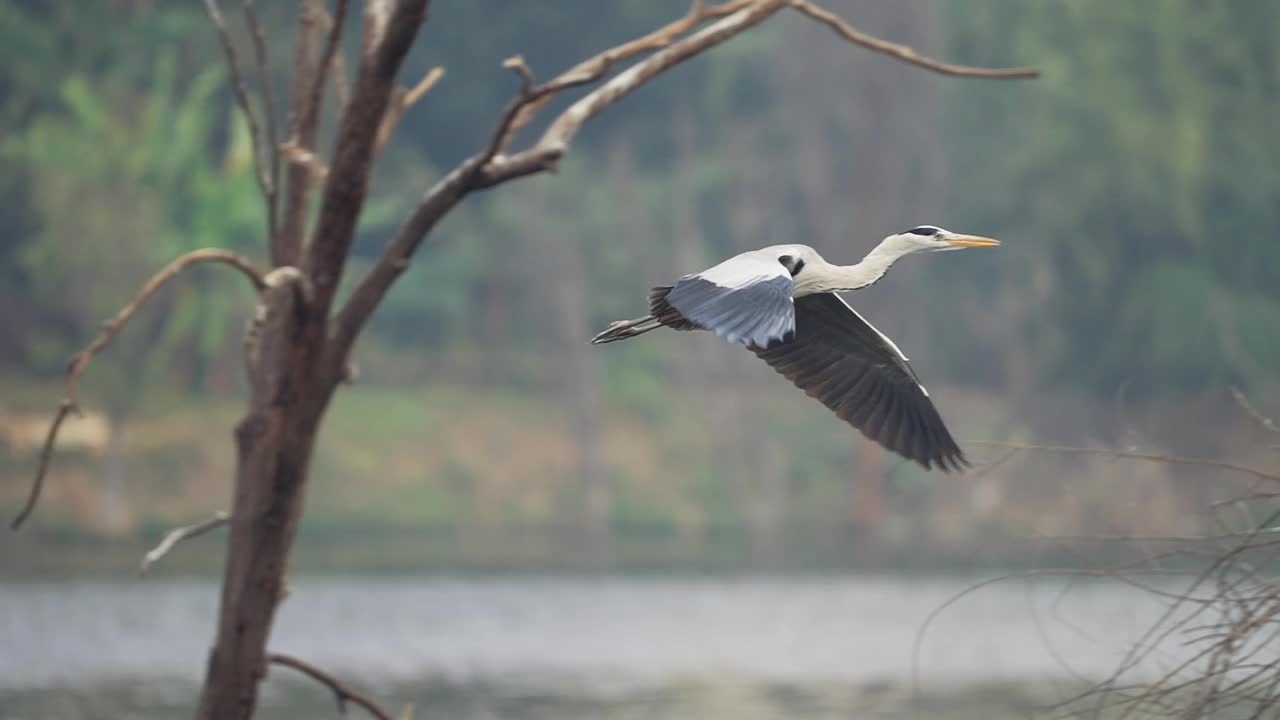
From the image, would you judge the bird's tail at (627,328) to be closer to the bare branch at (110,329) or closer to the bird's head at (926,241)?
the bird's head at (926,241)

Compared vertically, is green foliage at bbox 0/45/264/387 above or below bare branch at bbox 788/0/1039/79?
above

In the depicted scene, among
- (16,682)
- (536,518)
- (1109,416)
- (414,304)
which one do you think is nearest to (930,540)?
(1109,416)

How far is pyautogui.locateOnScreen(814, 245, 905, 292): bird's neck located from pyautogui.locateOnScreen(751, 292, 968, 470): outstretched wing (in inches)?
11.8

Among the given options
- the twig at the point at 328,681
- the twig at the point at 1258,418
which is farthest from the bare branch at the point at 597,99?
the twig at the point at 1258,418

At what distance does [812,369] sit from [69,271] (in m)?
32.1

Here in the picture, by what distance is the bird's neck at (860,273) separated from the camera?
5.95 meters

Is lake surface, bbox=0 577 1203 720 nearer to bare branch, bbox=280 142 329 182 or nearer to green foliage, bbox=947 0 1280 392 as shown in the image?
bare branch, bbox=280 142 329 182

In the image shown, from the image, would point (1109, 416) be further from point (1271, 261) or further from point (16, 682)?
point (16, 682)

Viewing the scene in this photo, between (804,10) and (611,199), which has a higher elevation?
(611,199)

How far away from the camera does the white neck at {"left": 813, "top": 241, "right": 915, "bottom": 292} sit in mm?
5949

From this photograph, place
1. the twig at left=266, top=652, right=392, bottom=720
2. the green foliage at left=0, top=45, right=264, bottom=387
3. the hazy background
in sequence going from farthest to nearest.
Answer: the hazy background → the green foliage at left=0, top=45, right=264, bottom=387 → the twig at left=266, top=652, right=392, bottom=720

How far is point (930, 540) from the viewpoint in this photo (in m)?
43.0

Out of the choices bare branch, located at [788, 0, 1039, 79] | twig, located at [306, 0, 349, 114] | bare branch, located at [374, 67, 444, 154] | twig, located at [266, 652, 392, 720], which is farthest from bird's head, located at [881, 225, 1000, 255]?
twig, located at [266, 652, 392, 720]

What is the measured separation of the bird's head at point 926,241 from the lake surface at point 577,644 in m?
4.58
